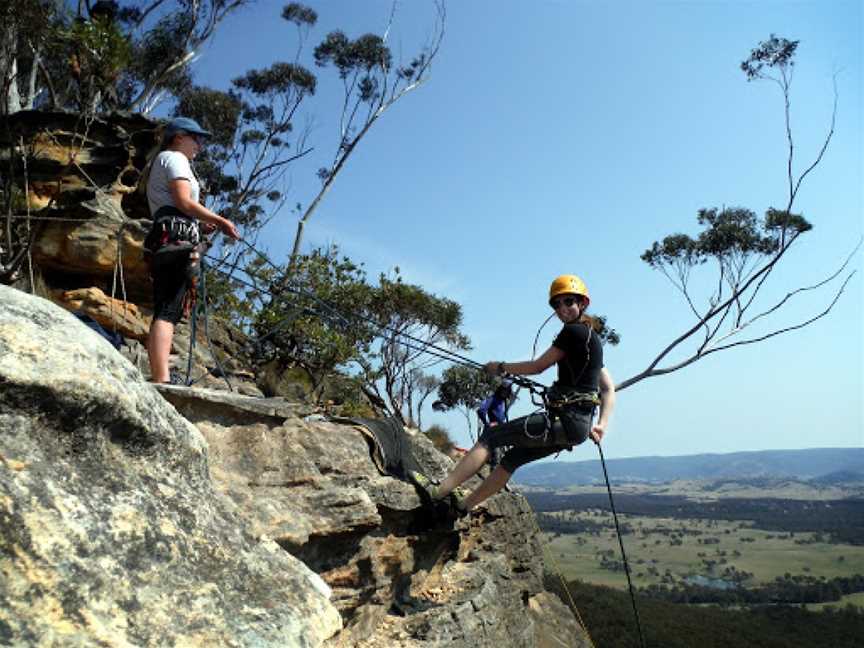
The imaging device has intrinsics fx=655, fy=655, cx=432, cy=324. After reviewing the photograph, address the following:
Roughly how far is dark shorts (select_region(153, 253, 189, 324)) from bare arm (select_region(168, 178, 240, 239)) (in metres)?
0.34

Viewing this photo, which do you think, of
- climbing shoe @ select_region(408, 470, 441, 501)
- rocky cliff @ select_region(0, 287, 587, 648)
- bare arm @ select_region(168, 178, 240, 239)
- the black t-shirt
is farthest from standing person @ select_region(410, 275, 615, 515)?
bare arm @ select_region(168, 178, 240, 239)

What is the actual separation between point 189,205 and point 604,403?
12.5 feet

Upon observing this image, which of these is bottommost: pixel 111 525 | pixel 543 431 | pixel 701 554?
pixel 701 554

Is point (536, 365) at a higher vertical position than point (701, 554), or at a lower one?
higher

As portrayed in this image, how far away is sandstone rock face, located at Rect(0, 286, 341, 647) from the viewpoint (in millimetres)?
1926

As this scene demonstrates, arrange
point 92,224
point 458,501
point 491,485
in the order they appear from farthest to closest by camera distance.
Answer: point 92,224
point 458,501
point 491,485

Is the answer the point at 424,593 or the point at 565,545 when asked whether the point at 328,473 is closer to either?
the point at 424,593

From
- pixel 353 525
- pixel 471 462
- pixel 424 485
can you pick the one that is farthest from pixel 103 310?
pixel 471 462

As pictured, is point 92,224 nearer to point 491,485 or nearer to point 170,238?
point 170,238

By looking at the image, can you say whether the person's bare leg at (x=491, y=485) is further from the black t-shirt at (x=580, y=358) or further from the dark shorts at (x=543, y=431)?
the black t-shirt at (x=580, y=358)

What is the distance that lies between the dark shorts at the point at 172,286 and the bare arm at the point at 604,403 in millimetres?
3449

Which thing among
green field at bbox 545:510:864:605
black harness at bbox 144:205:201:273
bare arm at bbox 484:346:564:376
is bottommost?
green field at bbox 545:510:864:605

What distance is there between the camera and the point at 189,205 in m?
4.45

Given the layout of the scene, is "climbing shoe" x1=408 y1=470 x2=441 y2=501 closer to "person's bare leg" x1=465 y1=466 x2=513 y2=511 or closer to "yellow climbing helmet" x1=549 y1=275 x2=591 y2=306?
"person's bare leg" x1=465 y1=466 x2=513 y2=511
